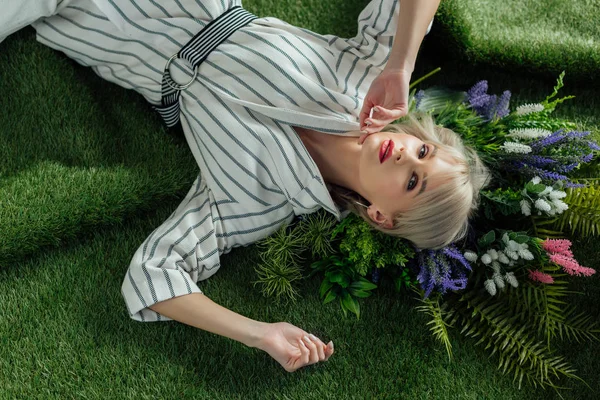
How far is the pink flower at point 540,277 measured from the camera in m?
1.96

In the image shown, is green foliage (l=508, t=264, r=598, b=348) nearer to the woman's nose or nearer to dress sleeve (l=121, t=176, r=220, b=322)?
the woman's nose

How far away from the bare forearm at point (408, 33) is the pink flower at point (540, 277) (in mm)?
809

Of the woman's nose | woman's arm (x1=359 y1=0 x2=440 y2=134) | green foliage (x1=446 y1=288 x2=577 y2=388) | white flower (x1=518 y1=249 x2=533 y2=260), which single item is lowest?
green foliage (x1=446 y1=288 x2=577 y2=388)

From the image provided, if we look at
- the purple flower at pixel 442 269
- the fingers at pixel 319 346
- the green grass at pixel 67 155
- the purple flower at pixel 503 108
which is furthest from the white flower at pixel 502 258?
the green grass at pixel 67 155

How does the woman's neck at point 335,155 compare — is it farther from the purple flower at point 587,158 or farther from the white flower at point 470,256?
the purple flower at point 587,158

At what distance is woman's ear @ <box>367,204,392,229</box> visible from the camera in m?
1.93

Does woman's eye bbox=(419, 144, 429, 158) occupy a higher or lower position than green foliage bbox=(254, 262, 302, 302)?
higher

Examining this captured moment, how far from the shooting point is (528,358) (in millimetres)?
1979

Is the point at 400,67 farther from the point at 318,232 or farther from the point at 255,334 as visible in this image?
the point at 255,334

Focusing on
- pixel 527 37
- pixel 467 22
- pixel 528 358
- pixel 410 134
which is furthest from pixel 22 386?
pixel 527 37

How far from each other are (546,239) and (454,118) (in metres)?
0.53

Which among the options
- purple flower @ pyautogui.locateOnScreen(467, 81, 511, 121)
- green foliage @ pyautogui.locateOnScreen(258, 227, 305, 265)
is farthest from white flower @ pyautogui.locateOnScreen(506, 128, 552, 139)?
green foliage @ pyautogui.locateOnScreen(258, 227, 305, 265)

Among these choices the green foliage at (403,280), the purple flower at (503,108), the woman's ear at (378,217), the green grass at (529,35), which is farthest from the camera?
the green grass at (529,35)

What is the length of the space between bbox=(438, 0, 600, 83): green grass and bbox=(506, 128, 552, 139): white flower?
0.46m
